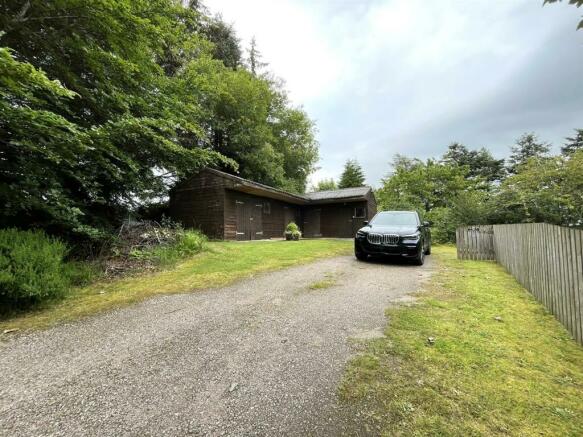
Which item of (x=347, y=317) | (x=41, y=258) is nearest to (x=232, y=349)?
(x=347, y=317)

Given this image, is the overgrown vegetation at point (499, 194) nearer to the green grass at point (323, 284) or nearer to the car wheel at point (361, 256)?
the car wheel at point (361, 256)

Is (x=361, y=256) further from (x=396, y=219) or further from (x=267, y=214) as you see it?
(x=267, y=214)

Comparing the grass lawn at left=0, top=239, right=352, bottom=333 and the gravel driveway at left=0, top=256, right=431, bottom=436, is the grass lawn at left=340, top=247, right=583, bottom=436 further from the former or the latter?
the grass lawn at left=0, top=239, right=352, bottom=333

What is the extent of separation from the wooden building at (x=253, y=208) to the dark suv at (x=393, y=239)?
22.8 ft

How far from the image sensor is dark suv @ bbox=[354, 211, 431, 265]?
7.05 m

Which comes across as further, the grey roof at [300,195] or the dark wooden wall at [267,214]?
the grey roof at [300,195]

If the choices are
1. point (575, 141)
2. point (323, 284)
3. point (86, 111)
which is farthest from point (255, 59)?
point (575, 141)

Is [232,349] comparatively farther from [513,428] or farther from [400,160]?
[400,160]

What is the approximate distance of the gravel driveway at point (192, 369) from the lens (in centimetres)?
166

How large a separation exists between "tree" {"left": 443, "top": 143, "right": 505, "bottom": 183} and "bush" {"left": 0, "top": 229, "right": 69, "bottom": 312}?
3903 cm

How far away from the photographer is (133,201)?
9.30 meters

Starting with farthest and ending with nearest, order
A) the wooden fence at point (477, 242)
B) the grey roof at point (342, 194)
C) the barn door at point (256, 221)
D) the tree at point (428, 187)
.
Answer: the tree at point (428, 187) → the grey roof at point (342, 194) → the barn door at point (256, 221) → the wooden fence at point (477, 242)

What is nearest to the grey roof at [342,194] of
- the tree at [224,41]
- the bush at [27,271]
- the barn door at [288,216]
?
the barn door at [288,216]

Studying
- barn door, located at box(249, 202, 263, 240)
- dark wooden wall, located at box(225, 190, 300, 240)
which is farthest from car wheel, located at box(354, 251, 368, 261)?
barn door, located at box(249, 202, 263, 240)
